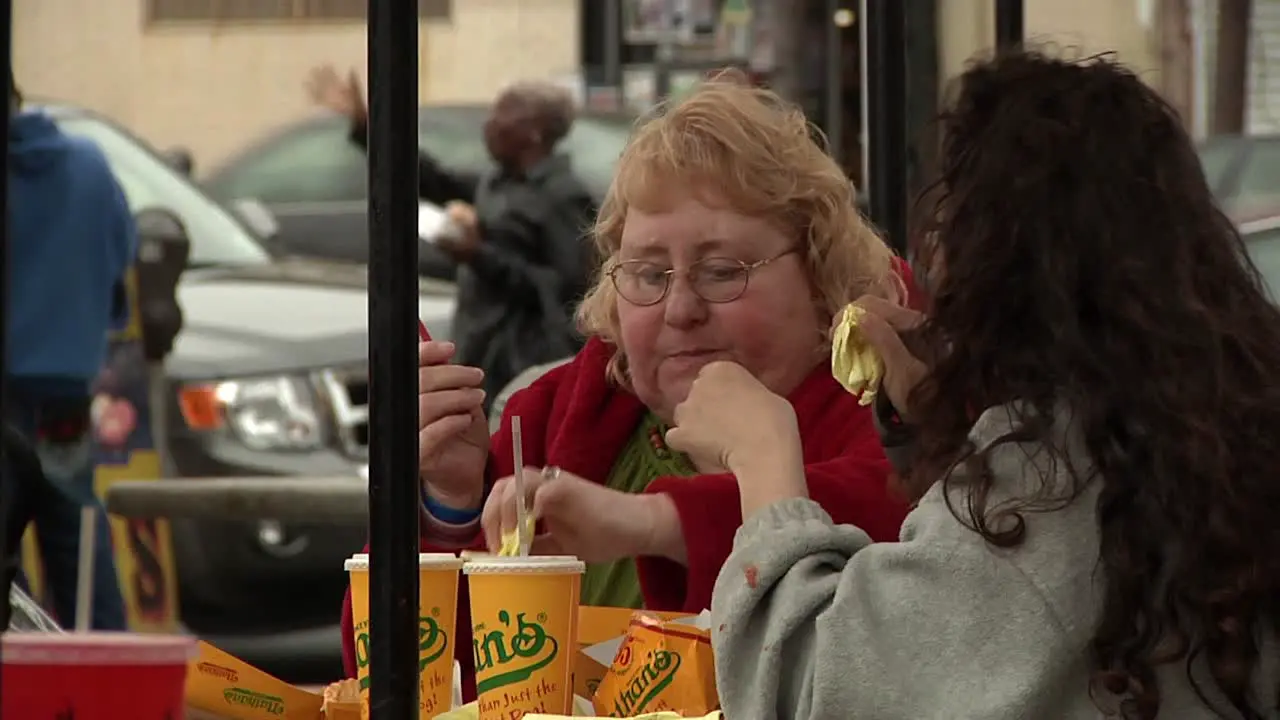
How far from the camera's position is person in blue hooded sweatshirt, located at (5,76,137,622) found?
5.34 metres

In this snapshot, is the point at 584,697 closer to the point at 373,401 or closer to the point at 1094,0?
the point at 373,401

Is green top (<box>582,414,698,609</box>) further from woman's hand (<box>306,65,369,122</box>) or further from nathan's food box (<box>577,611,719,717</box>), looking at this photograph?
woman's hand (<box>306,65,369,122</box>)

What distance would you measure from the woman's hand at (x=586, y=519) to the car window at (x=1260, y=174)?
5.16 m

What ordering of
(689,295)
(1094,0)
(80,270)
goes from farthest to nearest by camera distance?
1. (1094,0)
2. (80,270)
3. (689,295)

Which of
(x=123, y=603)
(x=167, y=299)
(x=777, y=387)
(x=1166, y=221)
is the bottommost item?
(x=123, y=603)

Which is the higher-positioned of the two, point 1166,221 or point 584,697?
point 1166,221

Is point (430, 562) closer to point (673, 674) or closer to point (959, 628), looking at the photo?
point (673, 674)

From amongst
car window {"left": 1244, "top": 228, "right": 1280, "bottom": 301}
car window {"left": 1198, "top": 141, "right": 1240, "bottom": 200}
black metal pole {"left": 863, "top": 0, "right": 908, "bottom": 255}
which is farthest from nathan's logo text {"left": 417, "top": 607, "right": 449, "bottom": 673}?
car window {"left": 1198, "top": 141, "right": 1240, "bottom": 200}

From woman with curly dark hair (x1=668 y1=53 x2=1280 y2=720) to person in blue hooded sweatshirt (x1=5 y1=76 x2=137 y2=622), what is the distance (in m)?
3.55

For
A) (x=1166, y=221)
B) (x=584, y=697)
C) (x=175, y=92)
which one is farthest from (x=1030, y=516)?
(x=175, y=92)

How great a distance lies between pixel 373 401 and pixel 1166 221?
2.27ft

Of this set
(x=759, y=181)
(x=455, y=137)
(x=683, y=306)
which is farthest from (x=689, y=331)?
(x=455, y=137)

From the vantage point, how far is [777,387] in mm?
2584

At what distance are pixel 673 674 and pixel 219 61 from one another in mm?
13977
